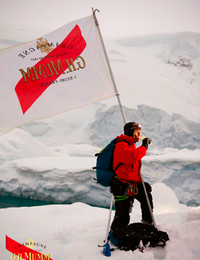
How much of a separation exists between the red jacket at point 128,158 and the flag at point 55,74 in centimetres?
58

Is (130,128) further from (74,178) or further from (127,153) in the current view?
(74,178)

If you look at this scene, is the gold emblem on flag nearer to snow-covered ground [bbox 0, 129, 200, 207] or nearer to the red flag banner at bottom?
the red flag banner at bottom

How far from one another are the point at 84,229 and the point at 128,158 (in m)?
1.06

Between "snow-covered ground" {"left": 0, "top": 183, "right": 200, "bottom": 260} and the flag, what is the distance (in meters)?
1.18

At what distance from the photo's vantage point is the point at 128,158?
1.79 metres

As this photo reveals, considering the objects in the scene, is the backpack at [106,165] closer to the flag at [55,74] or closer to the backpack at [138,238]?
the backpack at [138,238]

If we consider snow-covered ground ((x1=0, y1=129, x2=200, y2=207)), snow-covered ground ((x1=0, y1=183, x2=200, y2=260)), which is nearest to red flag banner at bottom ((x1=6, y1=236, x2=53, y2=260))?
snow-covered ground ((x1=0, y1=183, x2=200, y2=260))

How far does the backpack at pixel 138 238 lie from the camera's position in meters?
1.81

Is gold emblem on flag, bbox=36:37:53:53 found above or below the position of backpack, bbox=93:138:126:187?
above

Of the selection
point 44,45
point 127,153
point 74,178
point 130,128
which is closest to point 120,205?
point 127,153

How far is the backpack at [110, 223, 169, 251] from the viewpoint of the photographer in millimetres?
1809

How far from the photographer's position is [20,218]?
3.15 meters

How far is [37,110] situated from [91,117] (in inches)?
395

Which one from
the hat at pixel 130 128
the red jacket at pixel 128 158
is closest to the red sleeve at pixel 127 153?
the red jacket at pixel 128 158
